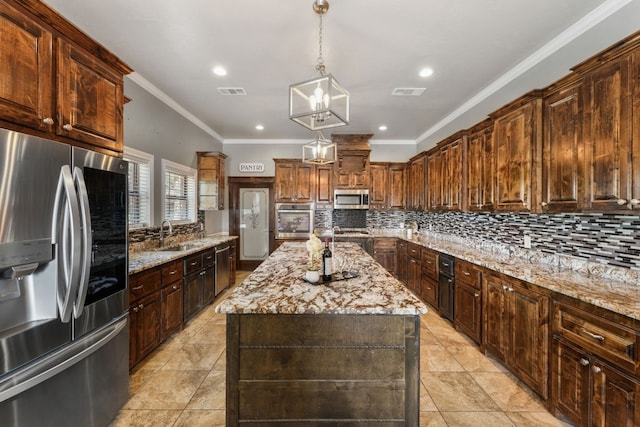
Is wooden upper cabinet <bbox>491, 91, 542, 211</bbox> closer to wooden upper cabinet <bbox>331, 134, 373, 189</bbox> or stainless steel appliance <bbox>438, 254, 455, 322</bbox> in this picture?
stainless steel appliance <bbox>438, 254, 455, 322</bbox>

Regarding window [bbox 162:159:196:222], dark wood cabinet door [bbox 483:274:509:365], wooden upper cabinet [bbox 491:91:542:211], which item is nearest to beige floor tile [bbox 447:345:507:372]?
dark wood cabinet door [bbox 483:274:509:365]

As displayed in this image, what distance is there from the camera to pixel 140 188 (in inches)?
144

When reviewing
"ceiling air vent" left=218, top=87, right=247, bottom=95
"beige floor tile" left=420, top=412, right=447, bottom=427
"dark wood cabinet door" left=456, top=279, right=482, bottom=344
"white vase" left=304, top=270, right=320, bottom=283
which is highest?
"ceiling air vent" left=218, top=87, right=247, bottom=95

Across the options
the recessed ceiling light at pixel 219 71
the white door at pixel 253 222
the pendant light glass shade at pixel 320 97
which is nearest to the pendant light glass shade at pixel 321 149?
the pendant light glass shade at pixel 320 97

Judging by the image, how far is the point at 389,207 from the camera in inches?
242

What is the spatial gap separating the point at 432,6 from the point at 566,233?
2.31 metres

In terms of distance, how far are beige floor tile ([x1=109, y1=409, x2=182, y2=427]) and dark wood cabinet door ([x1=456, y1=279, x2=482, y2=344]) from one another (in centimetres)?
286

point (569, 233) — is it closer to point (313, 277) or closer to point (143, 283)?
point (313, 277)

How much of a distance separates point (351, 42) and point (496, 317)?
2953 millimetres

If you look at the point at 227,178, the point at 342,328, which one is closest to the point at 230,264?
the point at 227,178

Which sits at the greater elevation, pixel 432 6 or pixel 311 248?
pixel 432 6

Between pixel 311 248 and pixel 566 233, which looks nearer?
pixel 311 248

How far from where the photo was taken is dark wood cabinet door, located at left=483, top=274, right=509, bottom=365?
2.51 metres

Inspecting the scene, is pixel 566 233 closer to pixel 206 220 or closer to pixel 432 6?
pixel 432 6
